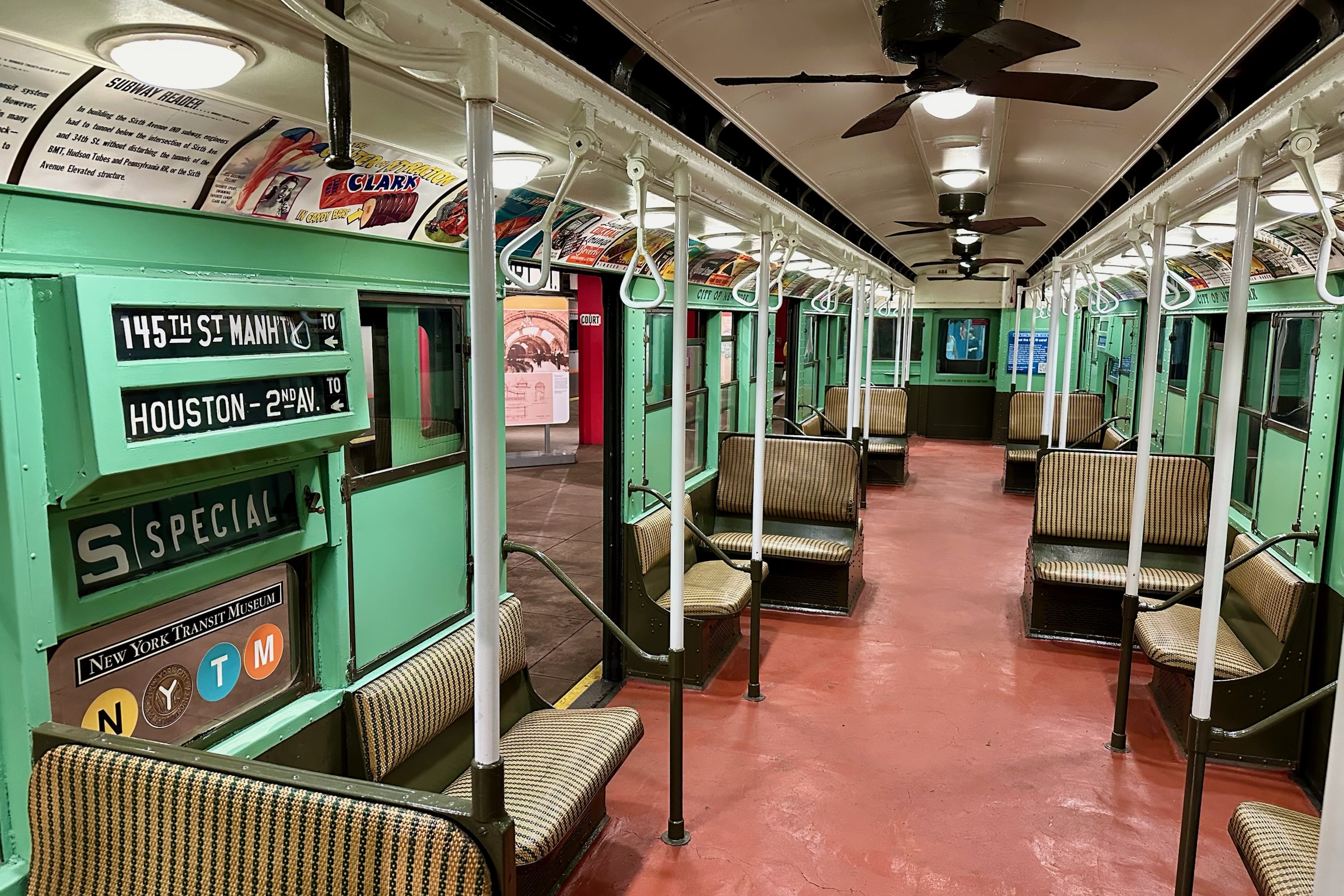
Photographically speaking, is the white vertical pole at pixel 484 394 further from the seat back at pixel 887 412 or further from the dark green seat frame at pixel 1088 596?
the seat back at pixel 887 412

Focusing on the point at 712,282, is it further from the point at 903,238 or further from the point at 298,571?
the point at 298,571

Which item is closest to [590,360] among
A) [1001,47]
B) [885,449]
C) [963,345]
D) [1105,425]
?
[885,449]

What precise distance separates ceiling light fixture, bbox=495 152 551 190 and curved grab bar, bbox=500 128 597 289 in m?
0.22

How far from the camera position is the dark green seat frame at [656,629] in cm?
538

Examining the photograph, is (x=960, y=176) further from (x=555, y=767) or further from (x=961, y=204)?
(x=555, y=767)

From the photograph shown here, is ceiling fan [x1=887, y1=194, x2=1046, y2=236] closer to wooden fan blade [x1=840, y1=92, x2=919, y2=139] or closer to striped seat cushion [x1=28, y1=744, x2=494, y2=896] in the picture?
wooden fan blade [x1=840, y1=92, x2=919, y2=139]

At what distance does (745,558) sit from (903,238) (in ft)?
15.0

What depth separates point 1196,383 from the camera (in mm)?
8086

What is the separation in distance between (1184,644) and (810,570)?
2538mm

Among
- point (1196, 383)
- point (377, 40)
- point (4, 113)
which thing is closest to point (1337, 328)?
point (1196, 383)

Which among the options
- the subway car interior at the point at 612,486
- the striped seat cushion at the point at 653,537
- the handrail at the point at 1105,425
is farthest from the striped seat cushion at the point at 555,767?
the handrail at the point at 1105,425

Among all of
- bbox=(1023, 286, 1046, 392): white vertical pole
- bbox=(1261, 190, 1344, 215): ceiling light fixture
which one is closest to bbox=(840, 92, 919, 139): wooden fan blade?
bbox=(1261, 190, 1344, 215): ceiling light fixture

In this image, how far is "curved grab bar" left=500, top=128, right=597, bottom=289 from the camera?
8.39ft

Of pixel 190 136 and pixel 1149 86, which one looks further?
pixel 1149 86
